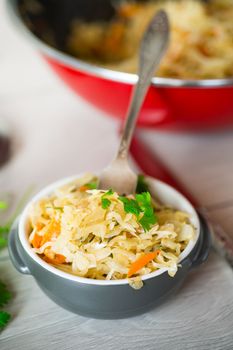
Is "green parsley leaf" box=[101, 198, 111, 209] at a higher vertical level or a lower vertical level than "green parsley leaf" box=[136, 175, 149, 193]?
higher

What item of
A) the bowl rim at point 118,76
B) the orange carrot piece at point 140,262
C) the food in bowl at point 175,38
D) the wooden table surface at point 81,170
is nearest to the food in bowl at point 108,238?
the orange carrot piece at point 140,262

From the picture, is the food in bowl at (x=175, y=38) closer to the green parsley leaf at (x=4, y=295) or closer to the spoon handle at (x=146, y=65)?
the spoon handle at (x=146, y=65)

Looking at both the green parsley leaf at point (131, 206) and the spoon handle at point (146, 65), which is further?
the spoon handle at point (146, 65)

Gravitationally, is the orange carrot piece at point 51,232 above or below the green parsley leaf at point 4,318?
above

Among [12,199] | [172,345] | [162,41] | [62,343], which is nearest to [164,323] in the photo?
[172,345]

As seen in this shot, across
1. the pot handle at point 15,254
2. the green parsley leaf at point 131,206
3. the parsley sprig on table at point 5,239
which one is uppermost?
the green parsley leaf at point 131,206

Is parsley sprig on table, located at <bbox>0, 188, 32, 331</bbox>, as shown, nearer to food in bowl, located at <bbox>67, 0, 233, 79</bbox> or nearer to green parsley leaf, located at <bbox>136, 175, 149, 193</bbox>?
green parsley leaf, located at <bbox>136, 175, 149, 193</bbox>

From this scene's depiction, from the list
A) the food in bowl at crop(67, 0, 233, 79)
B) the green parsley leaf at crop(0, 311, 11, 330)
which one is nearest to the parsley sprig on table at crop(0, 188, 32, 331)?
the green parsley leaf at crop(0, 311, 11, 330)
